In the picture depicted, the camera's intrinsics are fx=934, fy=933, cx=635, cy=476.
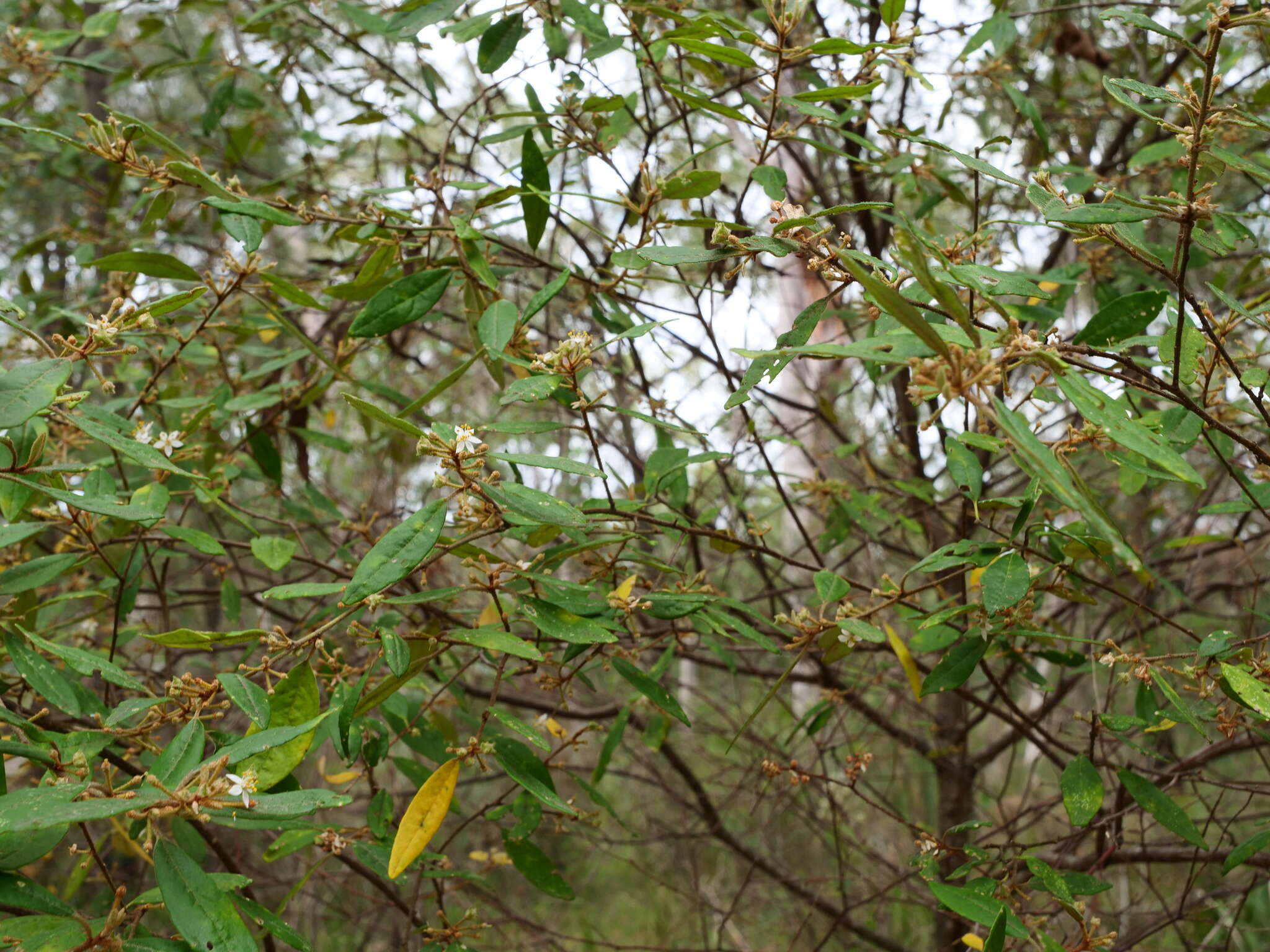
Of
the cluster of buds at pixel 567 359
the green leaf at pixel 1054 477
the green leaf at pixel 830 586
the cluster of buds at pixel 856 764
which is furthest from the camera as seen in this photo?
the cluster of buds at pixel 856 764

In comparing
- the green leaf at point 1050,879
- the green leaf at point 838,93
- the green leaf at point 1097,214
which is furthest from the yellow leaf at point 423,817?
the green leaf at point 838,93

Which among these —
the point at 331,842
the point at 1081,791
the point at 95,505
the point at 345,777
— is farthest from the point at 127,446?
the point at 1081,791

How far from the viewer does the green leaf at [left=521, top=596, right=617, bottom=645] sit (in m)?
1.03

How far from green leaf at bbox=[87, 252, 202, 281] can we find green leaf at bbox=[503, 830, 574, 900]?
94 cm

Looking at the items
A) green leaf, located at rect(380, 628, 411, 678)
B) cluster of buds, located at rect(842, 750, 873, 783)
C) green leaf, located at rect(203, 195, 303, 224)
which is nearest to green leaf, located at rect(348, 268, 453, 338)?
green leaf, located at rect(203, 195, 303, 224)

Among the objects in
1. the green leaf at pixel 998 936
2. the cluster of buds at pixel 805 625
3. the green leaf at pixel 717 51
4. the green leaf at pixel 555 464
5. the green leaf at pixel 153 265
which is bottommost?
the green leaf at pixel 998 936

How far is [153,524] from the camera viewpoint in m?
1.29

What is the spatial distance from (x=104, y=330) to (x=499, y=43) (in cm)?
89

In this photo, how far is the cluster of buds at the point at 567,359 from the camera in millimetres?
1010

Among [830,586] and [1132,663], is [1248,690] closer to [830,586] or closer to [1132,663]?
[1132,663]

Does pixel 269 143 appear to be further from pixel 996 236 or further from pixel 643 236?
pixel 643 236

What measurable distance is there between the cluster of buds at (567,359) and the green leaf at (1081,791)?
87cm

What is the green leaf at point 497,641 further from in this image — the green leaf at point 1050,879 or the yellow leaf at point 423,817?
the green leaf at point 1050,879

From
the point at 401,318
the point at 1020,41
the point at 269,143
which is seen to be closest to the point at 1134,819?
the point at 1020,41
